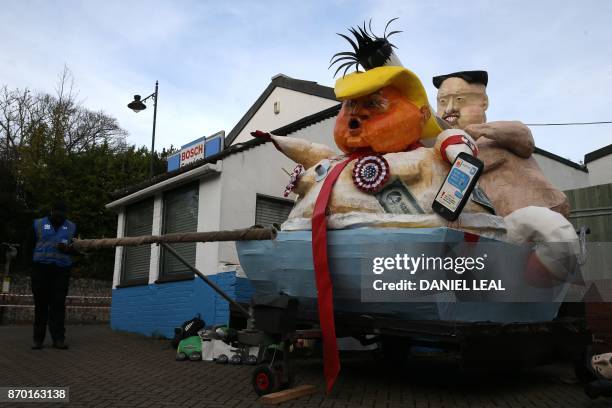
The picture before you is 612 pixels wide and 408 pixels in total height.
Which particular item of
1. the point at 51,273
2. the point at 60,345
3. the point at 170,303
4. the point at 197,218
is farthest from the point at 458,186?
the point at 170,303

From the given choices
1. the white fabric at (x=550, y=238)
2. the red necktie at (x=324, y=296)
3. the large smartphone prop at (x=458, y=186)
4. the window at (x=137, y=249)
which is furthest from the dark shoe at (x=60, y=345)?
the white fabric at (x=550, y=238)

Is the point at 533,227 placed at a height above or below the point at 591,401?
above

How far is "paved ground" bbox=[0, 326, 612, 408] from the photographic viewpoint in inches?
161

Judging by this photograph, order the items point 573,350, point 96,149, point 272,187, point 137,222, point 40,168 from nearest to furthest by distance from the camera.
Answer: point 573,350, point 272,187, point 137,222, point 40,168, point 96,149

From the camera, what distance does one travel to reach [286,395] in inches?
159

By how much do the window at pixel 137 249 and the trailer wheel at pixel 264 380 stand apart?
5616 millimetres

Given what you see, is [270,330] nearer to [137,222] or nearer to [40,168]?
[137,222]

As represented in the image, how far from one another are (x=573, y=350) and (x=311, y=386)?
2237mm

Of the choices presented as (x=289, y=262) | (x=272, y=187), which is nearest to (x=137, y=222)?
(x=272, y=187)

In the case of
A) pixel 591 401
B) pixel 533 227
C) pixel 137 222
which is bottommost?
pixel 591 401

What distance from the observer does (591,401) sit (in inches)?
173

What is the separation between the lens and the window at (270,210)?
8.38 metres

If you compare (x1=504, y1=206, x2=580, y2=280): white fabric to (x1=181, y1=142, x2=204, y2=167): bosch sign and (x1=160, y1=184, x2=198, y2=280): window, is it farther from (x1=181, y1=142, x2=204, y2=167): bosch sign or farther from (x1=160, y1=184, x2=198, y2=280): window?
(x1=181, y1=142, x2=204, y2=167): bosch sign

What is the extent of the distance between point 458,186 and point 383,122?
1.03 metres
